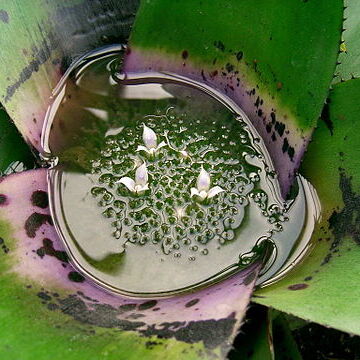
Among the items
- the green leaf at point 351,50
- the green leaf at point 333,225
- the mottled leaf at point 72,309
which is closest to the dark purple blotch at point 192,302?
the mottled leaf at point 72,309

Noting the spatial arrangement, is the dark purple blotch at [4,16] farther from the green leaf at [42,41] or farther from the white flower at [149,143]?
the white flower at [149,143]

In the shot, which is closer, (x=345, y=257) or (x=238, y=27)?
(x=345, y=257)

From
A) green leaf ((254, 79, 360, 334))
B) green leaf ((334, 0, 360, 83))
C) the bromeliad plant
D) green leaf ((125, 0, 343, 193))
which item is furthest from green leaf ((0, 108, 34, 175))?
green leaf ((334, 0, 360, 83))

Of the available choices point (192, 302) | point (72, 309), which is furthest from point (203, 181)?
point (72, 309)

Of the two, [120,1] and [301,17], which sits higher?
[120,1]

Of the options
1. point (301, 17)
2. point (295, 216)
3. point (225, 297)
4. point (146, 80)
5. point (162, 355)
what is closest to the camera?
point (162, 355)

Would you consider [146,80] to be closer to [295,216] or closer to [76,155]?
[76,155]

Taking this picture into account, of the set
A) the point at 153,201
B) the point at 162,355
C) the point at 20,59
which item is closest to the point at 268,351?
the point at 162,355

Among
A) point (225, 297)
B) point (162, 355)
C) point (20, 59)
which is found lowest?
point (162, 355)
